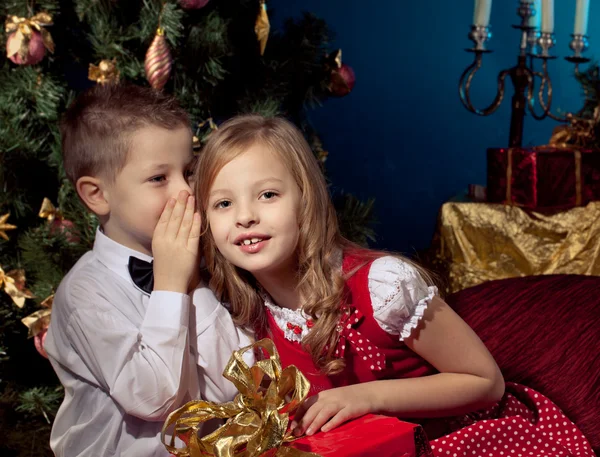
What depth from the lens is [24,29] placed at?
5.50 feet

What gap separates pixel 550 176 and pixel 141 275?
4.85ft

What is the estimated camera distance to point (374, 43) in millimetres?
2955

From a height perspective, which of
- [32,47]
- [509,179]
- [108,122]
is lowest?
[509,179]

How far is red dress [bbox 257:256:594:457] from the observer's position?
1190 millimetres

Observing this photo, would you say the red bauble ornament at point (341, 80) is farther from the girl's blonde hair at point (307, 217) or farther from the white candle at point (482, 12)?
the girl's blonde hair at point (307, 217)

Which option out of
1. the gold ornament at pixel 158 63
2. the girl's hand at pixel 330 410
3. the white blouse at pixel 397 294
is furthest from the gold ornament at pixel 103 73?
the girl's hand at pixel 330 410

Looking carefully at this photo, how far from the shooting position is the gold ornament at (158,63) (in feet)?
5.46

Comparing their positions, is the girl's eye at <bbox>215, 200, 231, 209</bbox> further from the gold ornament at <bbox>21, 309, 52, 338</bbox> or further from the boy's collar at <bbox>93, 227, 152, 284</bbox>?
the gold ornament at <bbox>21, 309, 52, 338</bbox>

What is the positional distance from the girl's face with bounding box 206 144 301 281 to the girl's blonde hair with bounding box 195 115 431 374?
0.02 m

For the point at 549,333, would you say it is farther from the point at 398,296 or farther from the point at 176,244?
the point at 176,244

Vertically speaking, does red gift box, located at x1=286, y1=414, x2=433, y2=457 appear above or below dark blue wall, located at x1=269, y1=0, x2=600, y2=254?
below

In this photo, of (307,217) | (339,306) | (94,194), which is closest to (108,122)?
(94,194)

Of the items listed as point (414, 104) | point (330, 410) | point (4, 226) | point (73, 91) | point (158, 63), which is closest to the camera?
point (330, 410)

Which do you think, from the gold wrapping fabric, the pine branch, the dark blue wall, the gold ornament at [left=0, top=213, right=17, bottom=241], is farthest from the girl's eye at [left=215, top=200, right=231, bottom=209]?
the dark blue wall
